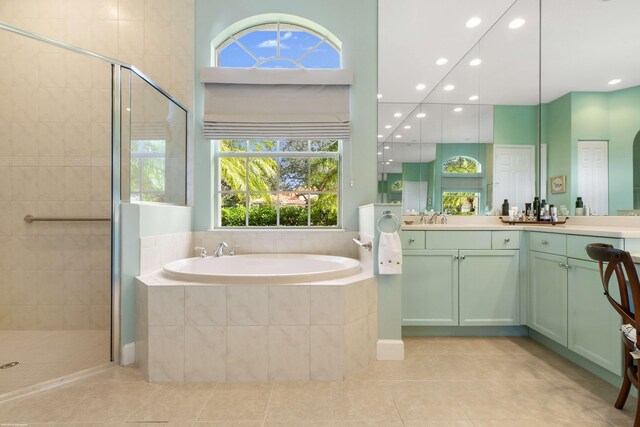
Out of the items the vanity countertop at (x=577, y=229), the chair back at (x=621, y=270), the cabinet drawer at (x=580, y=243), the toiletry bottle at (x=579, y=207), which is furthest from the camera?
the toiletry bottle at (x=579, y=207)

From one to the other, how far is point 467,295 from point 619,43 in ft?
6.89

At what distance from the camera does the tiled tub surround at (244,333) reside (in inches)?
71.5

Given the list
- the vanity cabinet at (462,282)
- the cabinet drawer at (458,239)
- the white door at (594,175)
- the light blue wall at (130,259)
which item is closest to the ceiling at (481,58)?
the white door at (594,175)

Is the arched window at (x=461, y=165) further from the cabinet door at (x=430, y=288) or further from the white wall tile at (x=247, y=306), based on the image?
the white wall tile at (x=247, y=306)

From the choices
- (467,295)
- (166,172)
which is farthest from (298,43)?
(467,295)

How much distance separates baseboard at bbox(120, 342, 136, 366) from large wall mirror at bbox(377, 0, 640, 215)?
2249 millimetres

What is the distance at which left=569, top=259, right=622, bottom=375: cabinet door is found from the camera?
1.71 meters

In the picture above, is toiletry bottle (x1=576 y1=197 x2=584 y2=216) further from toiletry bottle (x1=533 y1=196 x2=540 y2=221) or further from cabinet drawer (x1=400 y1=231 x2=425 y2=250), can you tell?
cabinet drawer (x1=400 y1=231 x2=425 y2=250)

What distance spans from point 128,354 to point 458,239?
99.2 inches

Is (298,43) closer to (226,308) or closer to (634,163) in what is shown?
(226,308)

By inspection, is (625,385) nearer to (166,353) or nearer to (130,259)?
(166,353)

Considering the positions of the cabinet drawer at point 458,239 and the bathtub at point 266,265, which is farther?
the cabinet drawer at point 458,239

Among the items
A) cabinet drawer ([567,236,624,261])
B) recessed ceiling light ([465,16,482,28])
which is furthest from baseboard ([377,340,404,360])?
recessed ceiling light ([465,16,482,28])

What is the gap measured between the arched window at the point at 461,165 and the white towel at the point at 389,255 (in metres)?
1.18
